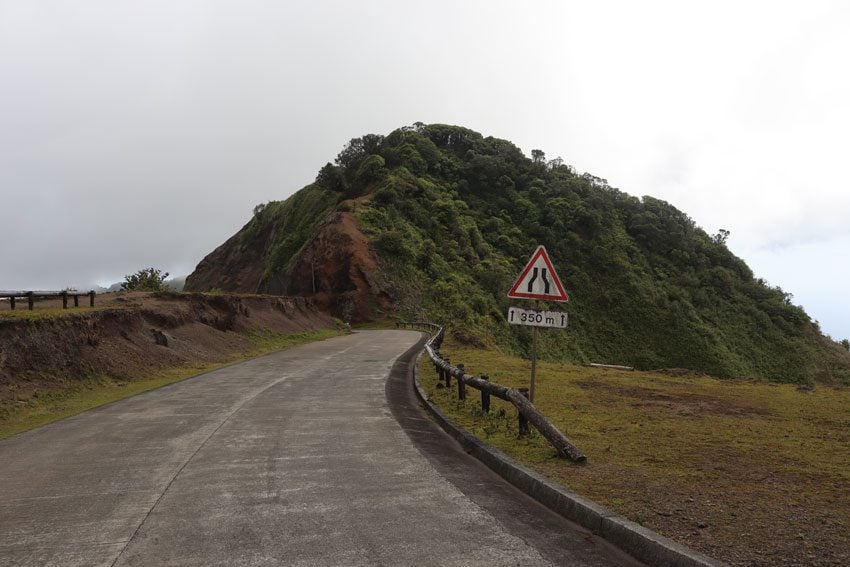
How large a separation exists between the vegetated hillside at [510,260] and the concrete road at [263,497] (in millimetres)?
35802

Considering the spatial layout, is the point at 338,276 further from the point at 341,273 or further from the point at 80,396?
the point at 80,396

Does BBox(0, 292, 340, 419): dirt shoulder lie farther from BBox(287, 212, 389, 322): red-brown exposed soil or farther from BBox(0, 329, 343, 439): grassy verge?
BBox(287, 212, 389, 322): red-brown exposed soil

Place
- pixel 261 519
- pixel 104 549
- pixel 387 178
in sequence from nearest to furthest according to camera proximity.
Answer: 1. pixel 104 549
2. pixel 261 519
3. pixel 387 178

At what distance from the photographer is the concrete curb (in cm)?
399

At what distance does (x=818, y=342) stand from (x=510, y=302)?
3328cm

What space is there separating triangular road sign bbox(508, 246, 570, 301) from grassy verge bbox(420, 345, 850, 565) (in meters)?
2.05

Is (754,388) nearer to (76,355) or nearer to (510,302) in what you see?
(76,355)

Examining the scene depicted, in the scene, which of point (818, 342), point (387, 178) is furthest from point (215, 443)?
point (818, 342)

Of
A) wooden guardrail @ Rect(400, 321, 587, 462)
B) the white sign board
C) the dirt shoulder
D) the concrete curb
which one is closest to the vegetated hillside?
the dirt shoulder

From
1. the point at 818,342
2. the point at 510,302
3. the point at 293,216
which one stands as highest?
the point at 293,216

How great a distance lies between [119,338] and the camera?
59.3ft

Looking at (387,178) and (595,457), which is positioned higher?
(387,178)

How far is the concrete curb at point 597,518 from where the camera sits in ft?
13.1

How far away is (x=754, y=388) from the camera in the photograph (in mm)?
16625
